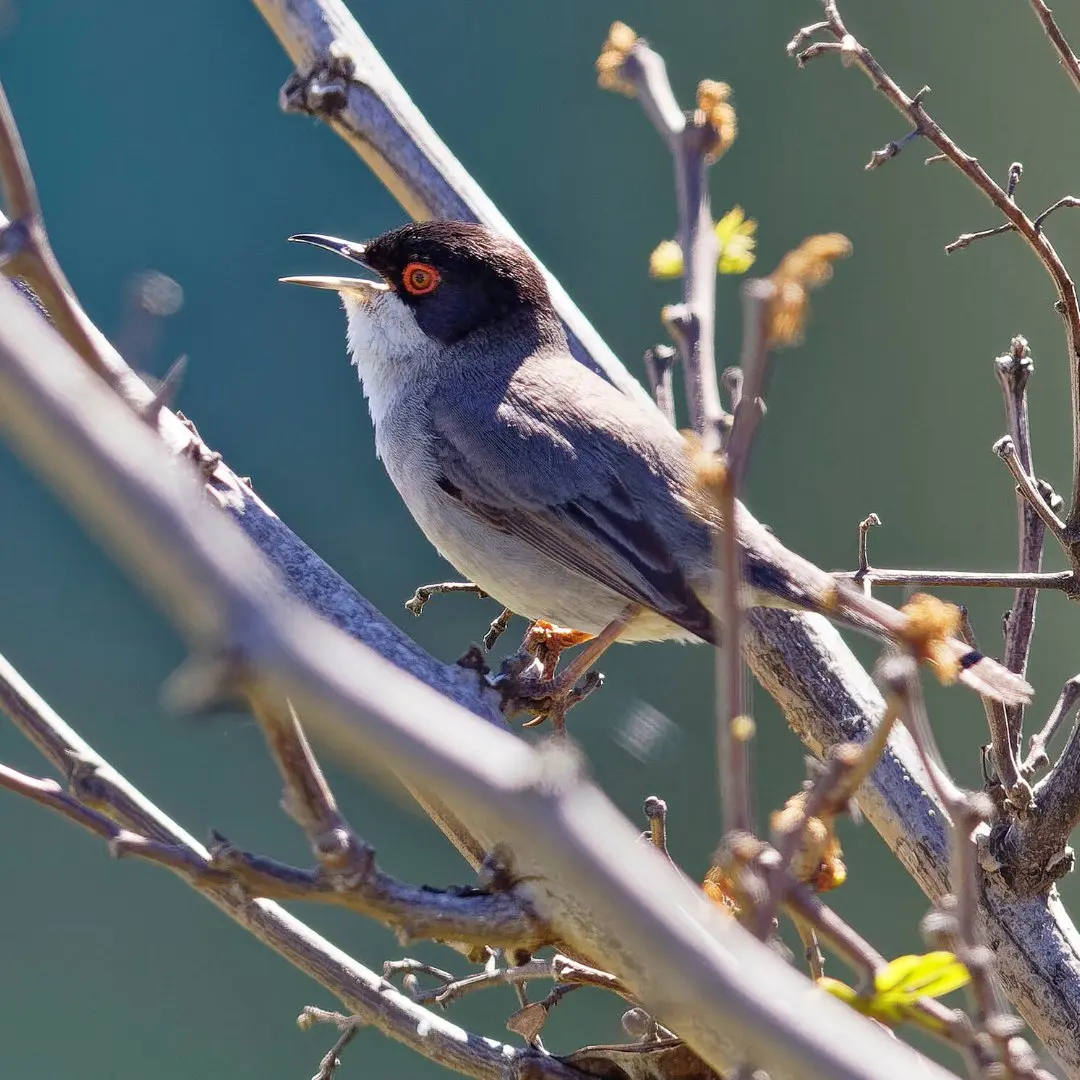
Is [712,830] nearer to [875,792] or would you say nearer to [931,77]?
[875,792]

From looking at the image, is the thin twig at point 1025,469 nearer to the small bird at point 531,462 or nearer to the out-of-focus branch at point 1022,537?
the out-of-focus branch at point 1022,537

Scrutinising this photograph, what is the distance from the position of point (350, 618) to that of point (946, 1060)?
3833 mm

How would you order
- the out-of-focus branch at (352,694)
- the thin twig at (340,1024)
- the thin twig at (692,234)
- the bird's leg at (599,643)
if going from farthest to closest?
the bird's leg at (599,643) → the thin twig at (692,234) → the thin twig at (340,1024) → the out-of-focus branch at (352,694)

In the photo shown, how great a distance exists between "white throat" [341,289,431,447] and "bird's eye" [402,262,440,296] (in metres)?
0.07

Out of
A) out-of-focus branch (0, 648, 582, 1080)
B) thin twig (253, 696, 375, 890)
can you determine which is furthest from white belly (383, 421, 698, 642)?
thin twig (253, 696, 375, 890)

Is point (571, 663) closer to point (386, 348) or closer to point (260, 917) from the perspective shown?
point (386, 348)

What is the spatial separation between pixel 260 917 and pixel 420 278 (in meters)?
2.17

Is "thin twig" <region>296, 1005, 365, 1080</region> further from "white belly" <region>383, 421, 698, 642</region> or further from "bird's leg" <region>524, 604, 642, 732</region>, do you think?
"white belly" <region>383, 421, 698, 642</region>

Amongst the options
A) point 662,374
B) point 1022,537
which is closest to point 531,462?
point 662,374

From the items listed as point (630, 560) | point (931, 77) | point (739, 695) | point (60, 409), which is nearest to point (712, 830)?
point (630, 560)

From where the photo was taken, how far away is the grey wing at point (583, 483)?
3055 mm

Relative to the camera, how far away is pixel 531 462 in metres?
3.21

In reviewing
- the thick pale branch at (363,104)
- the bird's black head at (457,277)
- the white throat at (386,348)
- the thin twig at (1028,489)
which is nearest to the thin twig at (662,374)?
the bird's black head at (457,277)

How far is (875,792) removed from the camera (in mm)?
2590
